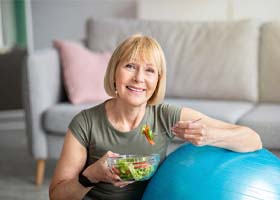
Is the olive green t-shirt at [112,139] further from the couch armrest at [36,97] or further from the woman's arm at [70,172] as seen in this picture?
the couch armrest at [36,97]

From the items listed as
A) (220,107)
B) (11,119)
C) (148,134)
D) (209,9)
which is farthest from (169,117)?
(11,119)

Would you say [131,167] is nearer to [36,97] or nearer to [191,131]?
[191,131]

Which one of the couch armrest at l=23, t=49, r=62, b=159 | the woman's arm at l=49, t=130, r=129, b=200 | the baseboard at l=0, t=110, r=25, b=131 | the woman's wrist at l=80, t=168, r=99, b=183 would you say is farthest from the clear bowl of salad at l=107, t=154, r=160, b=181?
the baseboard at l=0, t=110, r=25, b=131

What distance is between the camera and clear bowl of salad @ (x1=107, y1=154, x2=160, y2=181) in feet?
4.78

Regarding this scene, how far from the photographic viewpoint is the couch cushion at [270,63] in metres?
→ 3.18

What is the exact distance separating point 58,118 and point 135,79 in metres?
1.35

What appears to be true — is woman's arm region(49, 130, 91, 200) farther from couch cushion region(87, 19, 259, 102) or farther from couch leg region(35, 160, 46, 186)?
couch cushion region(87, 19, 259, 102)

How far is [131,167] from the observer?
145cm

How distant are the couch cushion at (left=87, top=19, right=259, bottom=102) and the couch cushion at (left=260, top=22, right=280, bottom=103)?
0.13ft

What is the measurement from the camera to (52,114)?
2963 mm

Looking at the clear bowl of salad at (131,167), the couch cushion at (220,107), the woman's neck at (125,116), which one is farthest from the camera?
the couch cushion at (220,107)

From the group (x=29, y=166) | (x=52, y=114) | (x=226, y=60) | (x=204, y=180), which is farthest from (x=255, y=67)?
(x=204, y=180)

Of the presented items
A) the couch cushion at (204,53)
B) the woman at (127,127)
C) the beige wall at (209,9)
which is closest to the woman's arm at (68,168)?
the woman at (127,127)

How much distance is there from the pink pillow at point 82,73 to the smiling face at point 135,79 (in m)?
1.46
